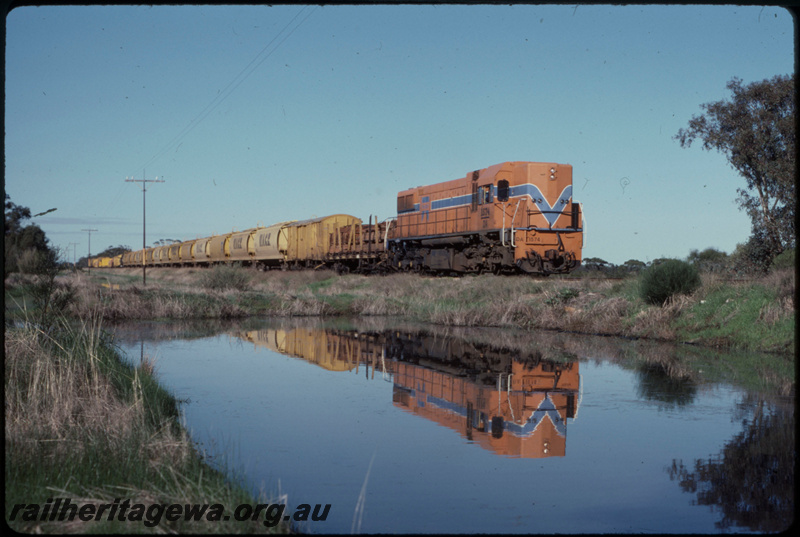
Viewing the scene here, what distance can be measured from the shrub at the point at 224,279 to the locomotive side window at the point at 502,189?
1238 cm

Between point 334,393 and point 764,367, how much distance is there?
7.56m

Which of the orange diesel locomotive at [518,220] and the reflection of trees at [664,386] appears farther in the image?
the orange diesel locomotive at [518,220]

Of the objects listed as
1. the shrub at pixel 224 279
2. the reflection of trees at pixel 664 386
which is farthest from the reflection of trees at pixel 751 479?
the shrub at pixel 224 279

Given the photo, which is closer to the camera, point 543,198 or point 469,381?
point 469,381

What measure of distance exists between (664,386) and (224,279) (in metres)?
23.2

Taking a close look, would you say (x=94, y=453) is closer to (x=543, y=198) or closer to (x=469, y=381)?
(x=469, y=381)

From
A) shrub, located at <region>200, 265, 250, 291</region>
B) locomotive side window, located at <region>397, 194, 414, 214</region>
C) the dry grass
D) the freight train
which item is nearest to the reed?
the dry grass

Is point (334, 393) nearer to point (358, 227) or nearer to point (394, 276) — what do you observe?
point (394, 276)

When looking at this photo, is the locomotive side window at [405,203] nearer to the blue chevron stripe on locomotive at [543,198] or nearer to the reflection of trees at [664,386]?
the blue chevron stripe on locomotive at [543,198]

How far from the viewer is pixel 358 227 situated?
37094mm

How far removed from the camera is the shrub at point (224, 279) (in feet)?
101

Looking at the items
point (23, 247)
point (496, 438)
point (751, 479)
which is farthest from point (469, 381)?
point (23, 247)

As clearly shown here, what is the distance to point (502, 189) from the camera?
23734mm

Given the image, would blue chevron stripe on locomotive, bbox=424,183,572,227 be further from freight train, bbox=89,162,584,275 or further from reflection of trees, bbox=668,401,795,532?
reflection of trees, bbox=668,401,795,532
